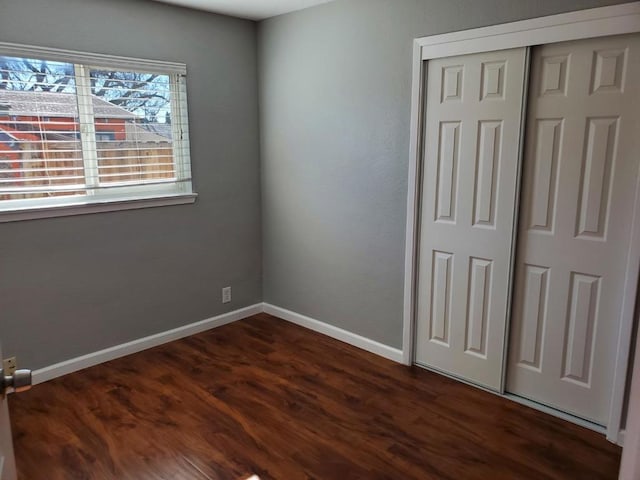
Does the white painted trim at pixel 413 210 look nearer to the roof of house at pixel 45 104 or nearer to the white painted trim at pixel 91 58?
the white painted trim at pixel 91 58

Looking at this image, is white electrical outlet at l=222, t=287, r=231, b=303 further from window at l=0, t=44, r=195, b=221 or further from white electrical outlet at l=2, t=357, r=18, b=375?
white electrical outlet at l=2, t=357, r=18, b=375

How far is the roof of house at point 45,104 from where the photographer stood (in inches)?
106

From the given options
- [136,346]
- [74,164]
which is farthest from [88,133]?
[136,346]

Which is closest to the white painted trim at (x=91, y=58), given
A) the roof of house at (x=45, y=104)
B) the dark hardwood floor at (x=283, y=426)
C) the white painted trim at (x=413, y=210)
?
the roof of house at (x=45, y=104)

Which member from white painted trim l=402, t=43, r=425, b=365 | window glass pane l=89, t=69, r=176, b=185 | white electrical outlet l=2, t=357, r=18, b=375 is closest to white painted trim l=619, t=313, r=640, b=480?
white painted trim l=402, t=43, r=425, b=365

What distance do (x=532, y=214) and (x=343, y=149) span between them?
1.32 metres

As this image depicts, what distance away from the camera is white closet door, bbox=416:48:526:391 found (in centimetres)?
262

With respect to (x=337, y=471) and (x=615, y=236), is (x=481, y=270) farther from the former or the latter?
(x=337, y=471)

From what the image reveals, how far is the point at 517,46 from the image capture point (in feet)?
8.14

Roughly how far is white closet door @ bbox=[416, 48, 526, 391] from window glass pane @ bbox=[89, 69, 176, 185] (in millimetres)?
1788

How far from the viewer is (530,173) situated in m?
2.58

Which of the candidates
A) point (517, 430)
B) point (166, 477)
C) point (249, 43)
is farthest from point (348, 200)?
point (166, 477)

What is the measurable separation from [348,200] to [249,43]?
147 centimetres

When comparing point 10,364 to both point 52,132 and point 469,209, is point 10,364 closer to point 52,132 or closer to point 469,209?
Answer: point 52,132
